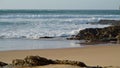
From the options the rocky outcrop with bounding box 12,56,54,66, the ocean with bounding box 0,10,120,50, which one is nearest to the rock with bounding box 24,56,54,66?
the rocky outcrop with bounding box 12,56,54,66

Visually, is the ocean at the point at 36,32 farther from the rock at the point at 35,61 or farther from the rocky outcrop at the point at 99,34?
the rock at the point at 35,61

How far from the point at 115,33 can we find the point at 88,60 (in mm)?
7144

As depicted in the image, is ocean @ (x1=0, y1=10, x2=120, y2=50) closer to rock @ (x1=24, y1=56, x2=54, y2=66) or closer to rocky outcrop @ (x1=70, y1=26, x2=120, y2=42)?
rocky outcrop @ (x1=70, y1=26, x2=120, y2=42)

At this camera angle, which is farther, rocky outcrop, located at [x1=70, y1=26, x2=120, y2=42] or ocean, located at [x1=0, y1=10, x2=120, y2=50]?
rocky outcrop, located at [x1=70, y1=26, x2=120, y2=42]

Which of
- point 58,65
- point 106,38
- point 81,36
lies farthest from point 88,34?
point 58,65

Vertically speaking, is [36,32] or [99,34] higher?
[99,34]

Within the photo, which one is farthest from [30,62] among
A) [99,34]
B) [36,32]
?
[36,32]

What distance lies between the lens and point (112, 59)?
7844 mm

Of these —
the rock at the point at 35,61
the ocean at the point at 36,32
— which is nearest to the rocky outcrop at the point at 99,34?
the ocean at the point at 36,32

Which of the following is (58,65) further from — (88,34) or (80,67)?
(88,34)

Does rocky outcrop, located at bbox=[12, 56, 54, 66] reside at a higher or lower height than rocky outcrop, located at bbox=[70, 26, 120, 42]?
higher

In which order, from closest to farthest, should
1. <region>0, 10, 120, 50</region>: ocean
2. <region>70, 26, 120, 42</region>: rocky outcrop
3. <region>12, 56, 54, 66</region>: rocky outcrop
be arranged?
<region>12, 56, 54, 66</region>: rocky outcrop
<region>0, 10, 120, 50</region>: ocean
<region>70, 26, 120, 42</region>: rocky outcrop

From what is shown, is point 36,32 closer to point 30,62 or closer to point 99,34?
point 99,34

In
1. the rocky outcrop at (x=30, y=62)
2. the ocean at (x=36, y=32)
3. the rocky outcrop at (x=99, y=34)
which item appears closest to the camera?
the rocky outcrop at (x=30, y=62)
